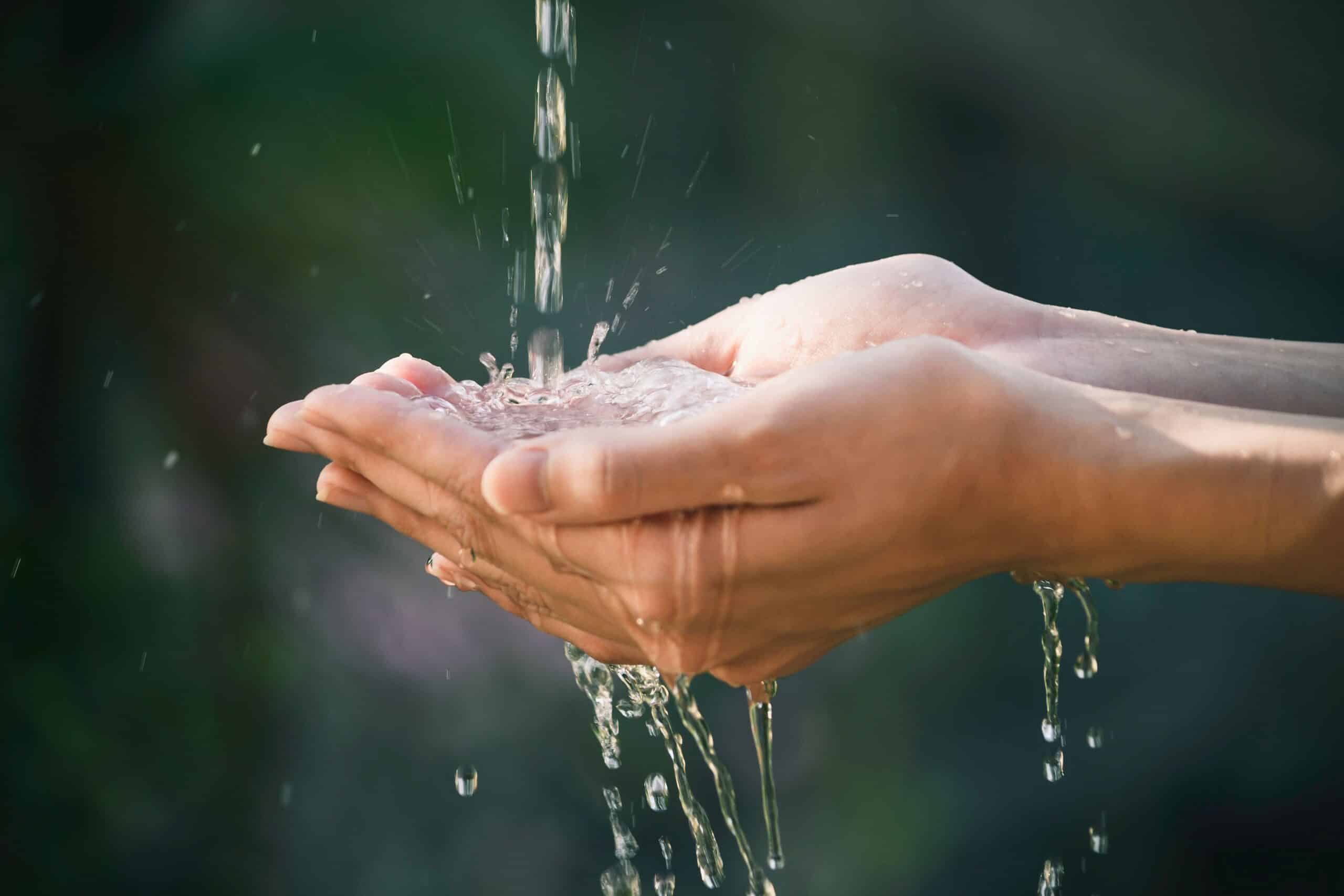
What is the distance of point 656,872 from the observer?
2.19 m

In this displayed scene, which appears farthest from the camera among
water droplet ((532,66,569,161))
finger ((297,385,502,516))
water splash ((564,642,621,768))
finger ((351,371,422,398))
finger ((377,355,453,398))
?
water droplet ((532,66,569,161))

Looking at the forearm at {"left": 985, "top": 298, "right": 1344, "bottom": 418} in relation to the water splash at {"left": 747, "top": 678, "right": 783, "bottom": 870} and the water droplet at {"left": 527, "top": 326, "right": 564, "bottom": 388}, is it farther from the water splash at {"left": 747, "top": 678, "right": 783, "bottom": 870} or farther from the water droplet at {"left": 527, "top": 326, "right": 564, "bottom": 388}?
the water droplet at {"left": 527, "top": 326, "right": 564, "bottom": 388}

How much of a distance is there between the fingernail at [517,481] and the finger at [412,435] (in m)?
0.09

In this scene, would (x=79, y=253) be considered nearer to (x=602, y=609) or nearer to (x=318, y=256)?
(x=318, y=256)

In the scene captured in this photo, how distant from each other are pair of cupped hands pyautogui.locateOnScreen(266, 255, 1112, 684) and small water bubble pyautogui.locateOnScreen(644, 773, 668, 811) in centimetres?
106

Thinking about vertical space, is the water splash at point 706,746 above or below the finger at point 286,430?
below

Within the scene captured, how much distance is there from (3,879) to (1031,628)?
2.24 metres

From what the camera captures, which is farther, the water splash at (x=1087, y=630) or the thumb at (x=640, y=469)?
the water splash at (x=1087, y=630)

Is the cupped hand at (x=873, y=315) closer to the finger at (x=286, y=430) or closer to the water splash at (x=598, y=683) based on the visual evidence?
the water splash at (x=598, y=683)

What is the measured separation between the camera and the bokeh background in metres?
1.97

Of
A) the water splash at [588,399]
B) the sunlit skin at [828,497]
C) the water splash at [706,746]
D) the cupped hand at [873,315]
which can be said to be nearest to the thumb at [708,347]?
the cupped hand at [873,315]

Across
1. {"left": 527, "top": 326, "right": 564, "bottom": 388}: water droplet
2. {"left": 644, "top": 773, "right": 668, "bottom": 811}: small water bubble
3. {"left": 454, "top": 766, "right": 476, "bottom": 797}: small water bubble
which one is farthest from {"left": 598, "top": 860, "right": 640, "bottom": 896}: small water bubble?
{"left": 527, "top": 326, "right": 564, "bottom": 388}: water droplet

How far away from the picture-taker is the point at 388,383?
40.5 inches

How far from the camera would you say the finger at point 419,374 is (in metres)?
1.12
